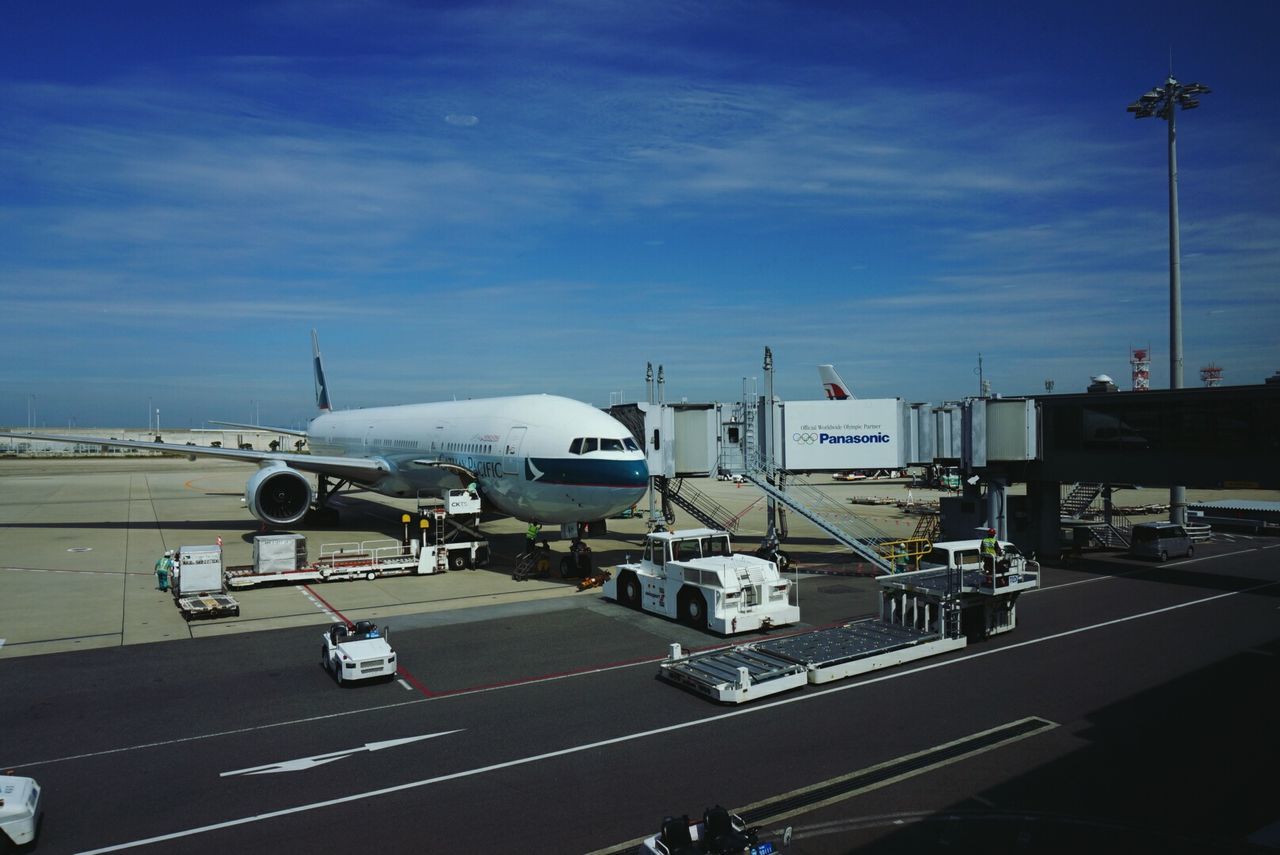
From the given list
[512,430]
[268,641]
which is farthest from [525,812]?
[512,430]

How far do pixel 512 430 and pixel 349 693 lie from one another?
14141 mm

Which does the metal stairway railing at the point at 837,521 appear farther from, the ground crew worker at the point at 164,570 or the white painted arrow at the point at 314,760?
the ground crew worker at the point at 164,570

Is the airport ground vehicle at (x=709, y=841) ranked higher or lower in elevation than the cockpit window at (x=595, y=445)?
lower

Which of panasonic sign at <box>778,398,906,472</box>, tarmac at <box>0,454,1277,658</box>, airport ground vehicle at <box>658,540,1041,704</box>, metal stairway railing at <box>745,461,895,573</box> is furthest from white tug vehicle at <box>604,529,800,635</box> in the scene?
panasonic sign at <box>778,398,906,472</box>

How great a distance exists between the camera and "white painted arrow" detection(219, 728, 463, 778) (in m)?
12.5

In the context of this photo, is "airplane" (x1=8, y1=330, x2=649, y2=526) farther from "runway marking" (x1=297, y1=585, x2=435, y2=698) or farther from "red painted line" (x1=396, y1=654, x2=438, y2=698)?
"red painted line" (x1=396, y1=654, x2=438, y2=698)

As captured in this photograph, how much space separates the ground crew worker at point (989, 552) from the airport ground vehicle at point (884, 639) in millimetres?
→ 234

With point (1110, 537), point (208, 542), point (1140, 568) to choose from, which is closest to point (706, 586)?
point (1140, 568)

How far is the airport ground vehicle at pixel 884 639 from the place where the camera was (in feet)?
52.9

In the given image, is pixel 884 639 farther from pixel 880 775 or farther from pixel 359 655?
pixel 359 655

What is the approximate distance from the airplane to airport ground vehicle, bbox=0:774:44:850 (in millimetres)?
17183

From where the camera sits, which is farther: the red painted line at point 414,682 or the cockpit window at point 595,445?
the cockpit window at point 595,445

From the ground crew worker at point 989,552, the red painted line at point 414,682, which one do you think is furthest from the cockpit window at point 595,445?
the ground crew worker at point 989,552

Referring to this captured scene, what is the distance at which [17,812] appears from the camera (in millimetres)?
9734
